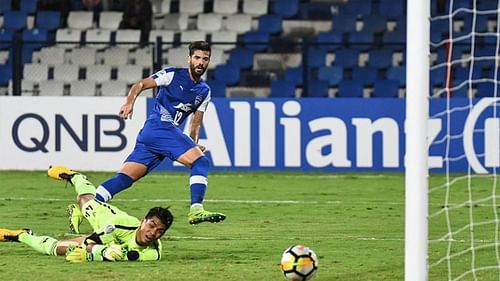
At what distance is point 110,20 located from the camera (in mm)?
25344

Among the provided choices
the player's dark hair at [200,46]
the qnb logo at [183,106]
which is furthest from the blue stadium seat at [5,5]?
the player's dark hair at [200,46]

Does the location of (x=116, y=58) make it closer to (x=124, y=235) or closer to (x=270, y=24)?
(x=270, y=24)

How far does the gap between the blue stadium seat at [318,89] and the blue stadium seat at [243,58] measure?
4.15ft

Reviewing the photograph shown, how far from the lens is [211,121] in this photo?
1994 centimetres

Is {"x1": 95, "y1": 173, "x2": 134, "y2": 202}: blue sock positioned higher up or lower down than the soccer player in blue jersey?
lower down

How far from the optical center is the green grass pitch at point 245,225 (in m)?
10.1

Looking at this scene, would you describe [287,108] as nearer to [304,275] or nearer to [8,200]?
[8,200]

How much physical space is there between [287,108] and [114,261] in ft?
32.2

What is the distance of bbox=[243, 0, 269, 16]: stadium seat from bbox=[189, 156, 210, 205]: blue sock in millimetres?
13035

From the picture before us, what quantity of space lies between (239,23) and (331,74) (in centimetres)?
245

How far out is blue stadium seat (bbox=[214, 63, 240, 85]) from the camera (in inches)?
924

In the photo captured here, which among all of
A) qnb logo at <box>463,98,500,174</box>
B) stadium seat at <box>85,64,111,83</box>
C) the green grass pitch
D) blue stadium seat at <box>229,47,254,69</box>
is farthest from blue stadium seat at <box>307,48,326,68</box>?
qnb logo at <box>463,98,500,174</box>

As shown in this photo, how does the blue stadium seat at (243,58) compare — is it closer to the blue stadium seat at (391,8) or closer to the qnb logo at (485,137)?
the blue stadium seat at (391,8)

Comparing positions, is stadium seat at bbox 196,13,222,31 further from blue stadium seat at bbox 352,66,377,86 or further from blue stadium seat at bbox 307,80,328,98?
blue stadium seat at bbox 352,66,377,86
